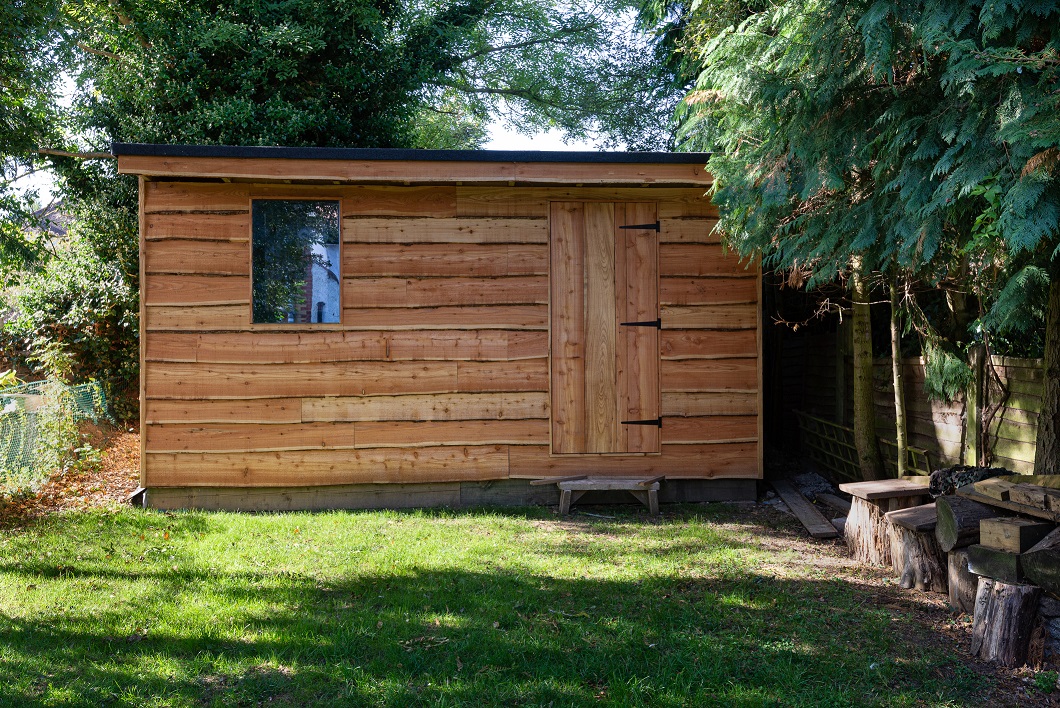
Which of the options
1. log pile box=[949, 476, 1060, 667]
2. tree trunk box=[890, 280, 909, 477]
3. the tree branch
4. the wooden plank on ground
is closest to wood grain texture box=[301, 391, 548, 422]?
the wooden plank on ground

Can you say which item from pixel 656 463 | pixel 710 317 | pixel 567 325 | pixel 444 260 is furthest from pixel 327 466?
pixel 710 317

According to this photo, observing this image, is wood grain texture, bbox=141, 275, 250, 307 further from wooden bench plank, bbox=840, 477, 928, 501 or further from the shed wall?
wooden bench plank, bbox=840, 477, 928, 501

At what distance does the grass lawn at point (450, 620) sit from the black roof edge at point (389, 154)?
115 inches

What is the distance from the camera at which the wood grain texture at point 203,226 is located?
6582 millimetres

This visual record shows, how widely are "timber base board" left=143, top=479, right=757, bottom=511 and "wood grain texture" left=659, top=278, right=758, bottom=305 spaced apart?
1621 mm

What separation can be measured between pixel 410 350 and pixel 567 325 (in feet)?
4.57

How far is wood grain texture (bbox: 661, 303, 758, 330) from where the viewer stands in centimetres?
695

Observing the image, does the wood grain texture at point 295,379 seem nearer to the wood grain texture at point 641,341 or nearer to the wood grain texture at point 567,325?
the wood grain texture at point 567,325

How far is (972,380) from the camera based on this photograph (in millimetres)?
5539

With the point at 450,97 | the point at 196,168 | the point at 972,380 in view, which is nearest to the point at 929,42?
the point at 972,380

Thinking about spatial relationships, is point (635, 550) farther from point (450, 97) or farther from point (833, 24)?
point (450, 97)

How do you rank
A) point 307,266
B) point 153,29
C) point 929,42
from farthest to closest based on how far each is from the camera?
point 153,29
point 307,266
point 929,42

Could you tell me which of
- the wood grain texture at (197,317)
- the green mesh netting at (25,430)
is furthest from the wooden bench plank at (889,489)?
the green mesh netting at (25,430)

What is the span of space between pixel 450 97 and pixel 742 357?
15.3m
